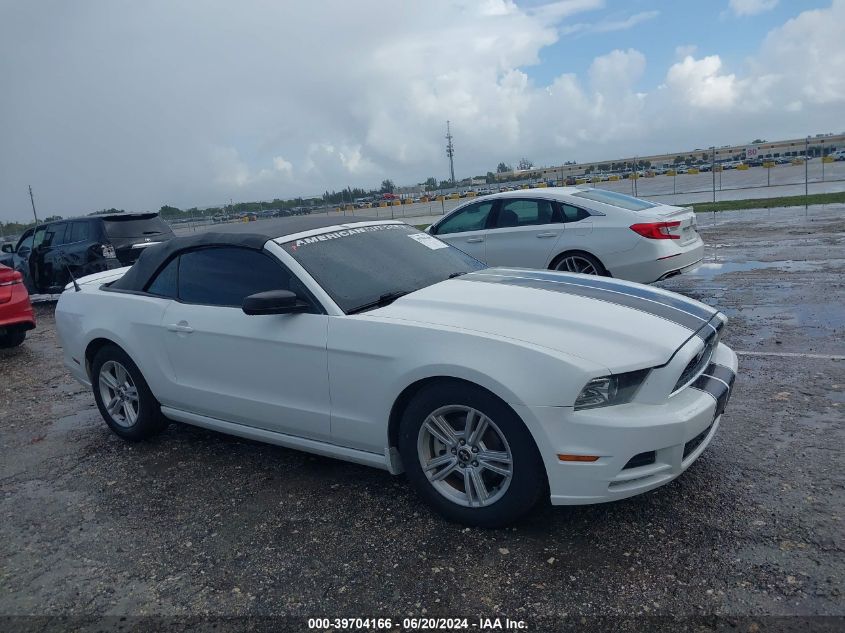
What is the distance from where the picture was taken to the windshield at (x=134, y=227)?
12789 millimetres

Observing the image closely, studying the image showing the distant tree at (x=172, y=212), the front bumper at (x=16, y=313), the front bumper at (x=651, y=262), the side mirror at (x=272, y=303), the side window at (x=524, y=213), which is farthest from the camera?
the distant tree at (x=172, y=212)

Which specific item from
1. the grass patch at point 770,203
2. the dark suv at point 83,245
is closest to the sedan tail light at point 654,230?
the dark suv at point 83,245

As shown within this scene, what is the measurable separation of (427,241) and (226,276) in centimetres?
144

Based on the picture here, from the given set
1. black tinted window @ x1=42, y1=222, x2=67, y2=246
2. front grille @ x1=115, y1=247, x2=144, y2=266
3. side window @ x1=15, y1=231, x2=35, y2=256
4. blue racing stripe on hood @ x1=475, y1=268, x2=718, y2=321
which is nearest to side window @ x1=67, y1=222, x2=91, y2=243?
black tinted window @ x1=42, y1=222, x2=67, y2=246

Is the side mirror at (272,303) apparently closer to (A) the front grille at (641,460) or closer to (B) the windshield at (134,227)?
(A) the front grille at (641,460)

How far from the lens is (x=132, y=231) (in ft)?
42.5

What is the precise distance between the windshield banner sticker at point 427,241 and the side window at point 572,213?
4.20 m

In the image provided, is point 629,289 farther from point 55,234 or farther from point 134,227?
point 55,234

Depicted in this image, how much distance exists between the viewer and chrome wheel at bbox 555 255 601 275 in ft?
28.6

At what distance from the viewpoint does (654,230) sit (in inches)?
326

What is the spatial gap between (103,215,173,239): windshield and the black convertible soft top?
26.8 feet

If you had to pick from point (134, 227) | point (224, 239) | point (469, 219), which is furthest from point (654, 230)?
point (134, 227)

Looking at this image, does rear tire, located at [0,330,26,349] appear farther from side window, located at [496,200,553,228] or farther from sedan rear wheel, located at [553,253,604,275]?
sedan rear wheel, located at [553,253,604,275]

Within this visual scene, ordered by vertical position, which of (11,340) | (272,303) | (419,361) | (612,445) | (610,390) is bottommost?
(11,340)
